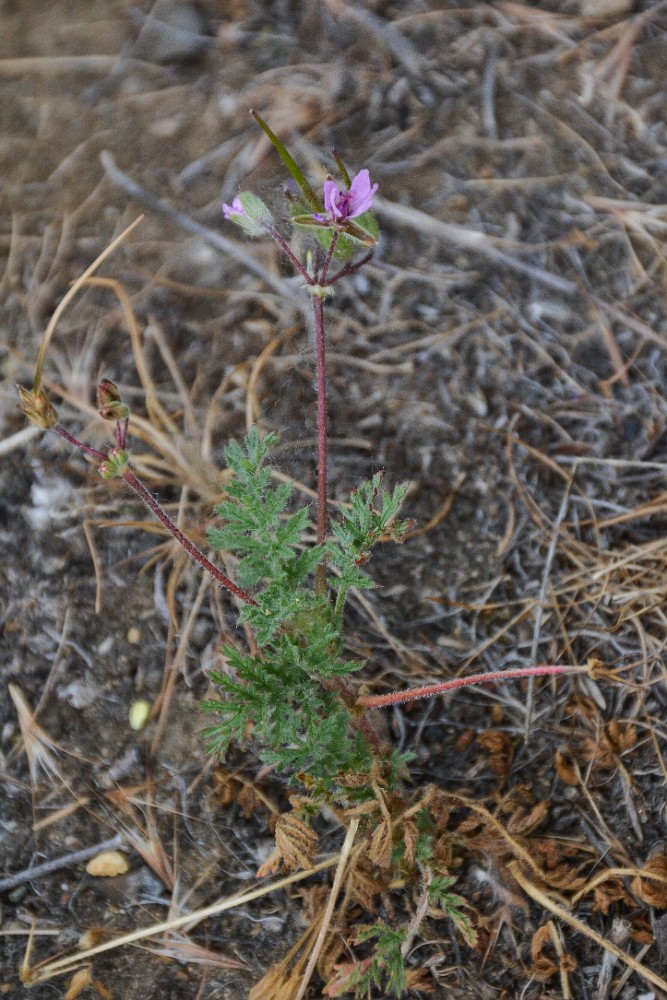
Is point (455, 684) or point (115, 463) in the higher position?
point (115, 463)

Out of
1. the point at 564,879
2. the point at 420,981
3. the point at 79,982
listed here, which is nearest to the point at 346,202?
the point at 564,879

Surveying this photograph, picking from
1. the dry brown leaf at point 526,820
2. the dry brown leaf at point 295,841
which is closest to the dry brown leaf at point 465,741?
the dry brown leaf at point 526,820

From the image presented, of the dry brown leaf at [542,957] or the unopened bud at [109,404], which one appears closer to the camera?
the unopened bud at [109,404]

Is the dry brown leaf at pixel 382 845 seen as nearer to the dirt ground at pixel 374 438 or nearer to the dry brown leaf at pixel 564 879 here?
the dirt ground at pixel 374 438

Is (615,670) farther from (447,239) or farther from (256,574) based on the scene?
(447,239)

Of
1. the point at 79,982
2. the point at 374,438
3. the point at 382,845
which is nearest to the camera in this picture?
the point at 382,845

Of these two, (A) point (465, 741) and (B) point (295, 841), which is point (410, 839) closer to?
(B) point (295, 841)

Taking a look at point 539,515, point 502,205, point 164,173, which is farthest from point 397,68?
point 539,515

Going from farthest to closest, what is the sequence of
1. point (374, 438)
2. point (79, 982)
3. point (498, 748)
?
point (374, 438) < point (498, 748) < point (79, 982)
